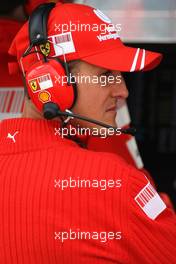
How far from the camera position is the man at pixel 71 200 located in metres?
1.04

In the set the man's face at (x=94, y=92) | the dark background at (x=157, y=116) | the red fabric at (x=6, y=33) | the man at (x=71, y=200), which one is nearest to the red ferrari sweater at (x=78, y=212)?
the man at (x=71, y=200)

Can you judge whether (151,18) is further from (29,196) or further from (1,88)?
(29,196)

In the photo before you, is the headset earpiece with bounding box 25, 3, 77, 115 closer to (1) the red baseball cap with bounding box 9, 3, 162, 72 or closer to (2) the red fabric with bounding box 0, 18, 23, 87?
(1) the red baseball cap with bounding box 9, 3, 162, 72

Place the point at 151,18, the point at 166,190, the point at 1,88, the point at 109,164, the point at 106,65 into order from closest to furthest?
1. the point at 109,164
2. the point at 106,65
3. the point at 151,18
4. the point at 1,88
5. the point at 166,190

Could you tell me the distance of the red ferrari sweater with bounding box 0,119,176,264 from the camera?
1.03 m

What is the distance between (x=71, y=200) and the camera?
1.04 m

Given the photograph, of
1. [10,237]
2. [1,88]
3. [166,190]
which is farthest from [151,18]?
[166,190]

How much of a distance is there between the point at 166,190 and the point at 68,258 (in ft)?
11.0

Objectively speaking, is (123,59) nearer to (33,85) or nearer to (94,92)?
(94,92)

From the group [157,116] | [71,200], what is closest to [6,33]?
[71,200]

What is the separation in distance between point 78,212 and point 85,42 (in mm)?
376

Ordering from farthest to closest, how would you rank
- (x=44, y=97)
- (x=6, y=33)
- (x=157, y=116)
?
(x=157, y=116), (x=6, y=33), (x=44, y=97)

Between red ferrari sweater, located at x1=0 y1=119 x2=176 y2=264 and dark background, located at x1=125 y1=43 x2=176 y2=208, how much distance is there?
134 inches

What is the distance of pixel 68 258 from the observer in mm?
1053
